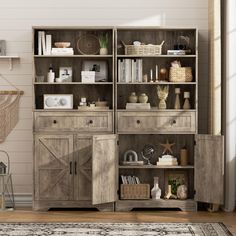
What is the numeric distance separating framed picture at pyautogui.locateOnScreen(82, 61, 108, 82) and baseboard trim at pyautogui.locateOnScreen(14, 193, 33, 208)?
1.55 m

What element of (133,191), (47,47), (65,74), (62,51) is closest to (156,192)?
(133,191)

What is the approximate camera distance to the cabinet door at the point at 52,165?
674 centimetres


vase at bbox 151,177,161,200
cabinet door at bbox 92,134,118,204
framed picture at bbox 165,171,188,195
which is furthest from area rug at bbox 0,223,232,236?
framed picture at bbox 165,171,188,195

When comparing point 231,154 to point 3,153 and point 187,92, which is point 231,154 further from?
point 3,153

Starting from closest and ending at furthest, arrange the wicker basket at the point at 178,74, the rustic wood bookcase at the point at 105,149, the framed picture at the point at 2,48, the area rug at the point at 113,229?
the area rug at the point at 113,229, the rustic wood bookcase at the point at 105,149, the wicker basket at the point at 178,74, the framed picture at the point at 2,48

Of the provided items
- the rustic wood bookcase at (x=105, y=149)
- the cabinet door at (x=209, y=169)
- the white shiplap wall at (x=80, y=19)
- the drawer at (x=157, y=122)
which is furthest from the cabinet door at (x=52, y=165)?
the cabinet door at (x=209, y=169)

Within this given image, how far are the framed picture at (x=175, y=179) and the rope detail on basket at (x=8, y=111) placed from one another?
6.03 feet

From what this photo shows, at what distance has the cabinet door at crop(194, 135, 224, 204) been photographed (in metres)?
6.62

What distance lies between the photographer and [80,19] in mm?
7102

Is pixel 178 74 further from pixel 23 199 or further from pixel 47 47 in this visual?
pixel 23 199

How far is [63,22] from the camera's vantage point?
709cm

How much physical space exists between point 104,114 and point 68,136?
454 mm

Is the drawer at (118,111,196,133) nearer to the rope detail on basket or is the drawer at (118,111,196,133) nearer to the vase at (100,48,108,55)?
the vase at (100,48,108,55)

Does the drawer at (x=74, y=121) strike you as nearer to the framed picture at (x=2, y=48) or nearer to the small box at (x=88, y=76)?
the small box at (x=88, y=76)
